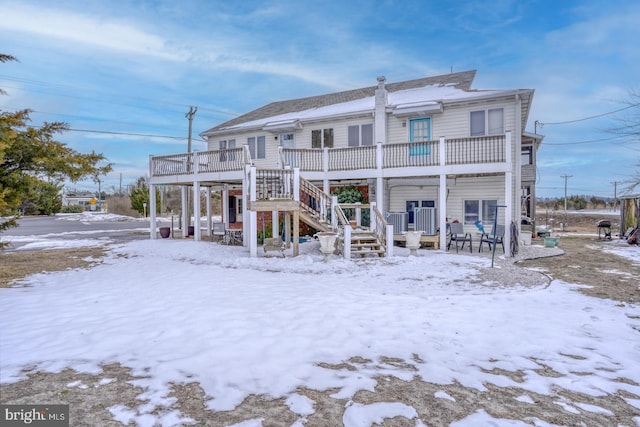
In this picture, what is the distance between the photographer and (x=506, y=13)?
55.8ft

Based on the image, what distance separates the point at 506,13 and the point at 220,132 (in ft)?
51.9

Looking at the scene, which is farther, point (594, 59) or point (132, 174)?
point (132, 174)

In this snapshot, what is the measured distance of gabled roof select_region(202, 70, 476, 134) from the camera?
61.1ft

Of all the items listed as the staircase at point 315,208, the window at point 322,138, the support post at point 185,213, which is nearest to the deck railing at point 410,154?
the staircase at point 315,208

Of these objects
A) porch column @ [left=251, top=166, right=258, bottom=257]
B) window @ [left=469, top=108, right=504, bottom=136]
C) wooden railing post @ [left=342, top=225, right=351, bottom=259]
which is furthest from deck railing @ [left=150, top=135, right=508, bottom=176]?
wooden railing post @ [left=342, top=225, right=351, bottom=259]

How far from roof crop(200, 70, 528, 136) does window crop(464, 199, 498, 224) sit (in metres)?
4.38

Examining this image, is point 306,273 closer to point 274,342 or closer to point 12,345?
point 274,342

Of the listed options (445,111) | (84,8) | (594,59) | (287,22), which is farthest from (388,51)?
(84,8)

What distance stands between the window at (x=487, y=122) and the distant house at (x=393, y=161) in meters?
0.04

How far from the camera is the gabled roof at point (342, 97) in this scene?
18.6 metres

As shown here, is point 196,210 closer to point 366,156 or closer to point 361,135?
point 366,156

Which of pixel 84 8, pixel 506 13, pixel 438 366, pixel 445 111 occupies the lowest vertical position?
pixel 438 366

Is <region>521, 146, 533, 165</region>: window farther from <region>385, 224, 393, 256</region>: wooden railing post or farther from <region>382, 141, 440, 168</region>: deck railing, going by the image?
<region>385, 224, 393, 256</region>: wooden railing post

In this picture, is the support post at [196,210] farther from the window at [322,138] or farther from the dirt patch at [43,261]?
the window at [322,138]
